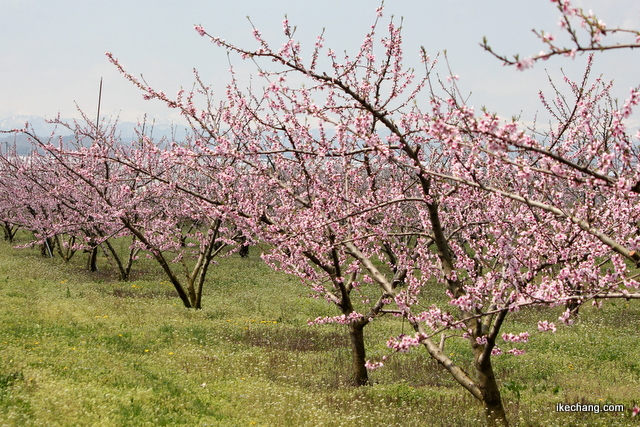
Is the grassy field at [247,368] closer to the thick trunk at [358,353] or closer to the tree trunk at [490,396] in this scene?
the thick trunk at [358,353]

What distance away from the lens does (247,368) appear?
12008mm

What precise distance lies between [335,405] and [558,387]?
503 cm

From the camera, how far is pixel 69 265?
94.2 feet

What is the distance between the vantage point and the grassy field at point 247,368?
8.52 metres

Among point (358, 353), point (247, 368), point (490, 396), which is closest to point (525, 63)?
point (490, 396)

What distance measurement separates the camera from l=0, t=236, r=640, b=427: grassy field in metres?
8.52

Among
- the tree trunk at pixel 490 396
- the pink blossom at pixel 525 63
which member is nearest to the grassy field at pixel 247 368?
the tree trunk at pixel 490 396

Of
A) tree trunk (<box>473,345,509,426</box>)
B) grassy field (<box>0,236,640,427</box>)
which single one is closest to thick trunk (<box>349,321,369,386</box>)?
grassy field (<box>0,236,640,427</box>)

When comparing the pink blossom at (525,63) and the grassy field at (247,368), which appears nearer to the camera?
the pink blossom at (525,63)

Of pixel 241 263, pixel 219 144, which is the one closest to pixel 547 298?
pixel 219 144

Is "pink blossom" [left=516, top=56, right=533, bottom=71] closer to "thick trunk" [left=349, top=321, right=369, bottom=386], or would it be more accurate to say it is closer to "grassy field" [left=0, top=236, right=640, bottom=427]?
"grassy field" [left=0, top=236, right=640, bottom=427]

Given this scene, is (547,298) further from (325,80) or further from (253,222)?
(253,222)

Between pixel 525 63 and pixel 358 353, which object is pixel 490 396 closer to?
pixel 358 353

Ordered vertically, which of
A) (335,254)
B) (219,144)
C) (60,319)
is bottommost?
(60,319)
